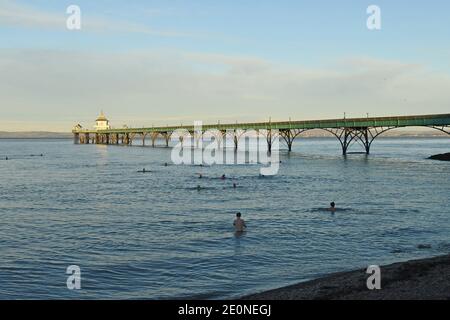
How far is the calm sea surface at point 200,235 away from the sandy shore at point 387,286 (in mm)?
1706

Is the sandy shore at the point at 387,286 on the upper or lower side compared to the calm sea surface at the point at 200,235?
upper

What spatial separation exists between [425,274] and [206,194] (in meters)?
29.0

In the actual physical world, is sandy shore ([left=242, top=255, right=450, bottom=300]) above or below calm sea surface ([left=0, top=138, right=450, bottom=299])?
above

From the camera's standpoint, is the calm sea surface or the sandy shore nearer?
the sandy shore

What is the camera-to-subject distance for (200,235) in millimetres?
26516

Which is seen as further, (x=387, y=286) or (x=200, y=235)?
(x=200, y=235)

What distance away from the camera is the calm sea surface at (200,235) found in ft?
61.5

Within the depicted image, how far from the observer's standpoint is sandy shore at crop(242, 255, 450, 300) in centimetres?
1454

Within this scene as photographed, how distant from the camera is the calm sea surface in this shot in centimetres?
1875

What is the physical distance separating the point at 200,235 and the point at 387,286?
12391mm

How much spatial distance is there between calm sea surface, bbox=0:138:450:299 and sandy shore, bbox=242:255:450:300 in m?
1.71

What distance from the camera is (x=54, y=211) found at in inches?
1369
